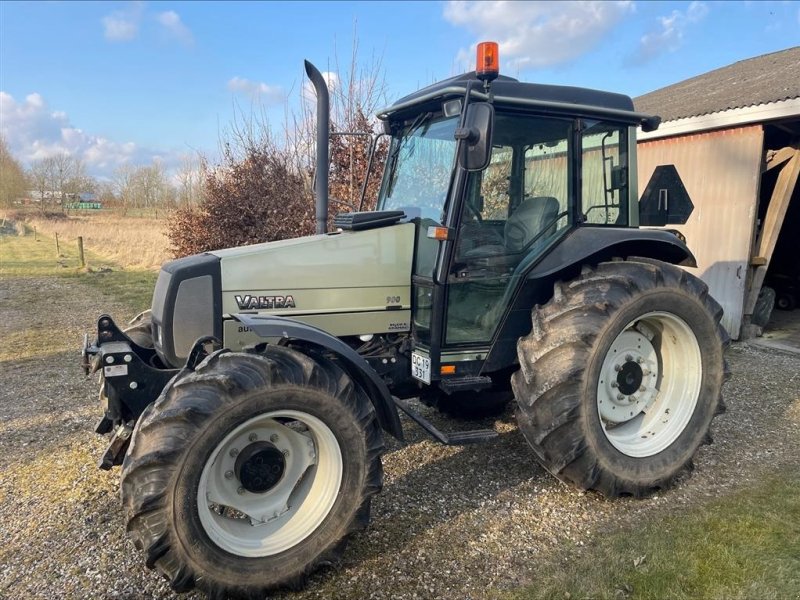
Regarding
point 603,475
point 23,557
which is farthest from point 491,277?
point 23,557

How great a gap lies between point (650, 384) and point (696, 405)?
1.01 feet

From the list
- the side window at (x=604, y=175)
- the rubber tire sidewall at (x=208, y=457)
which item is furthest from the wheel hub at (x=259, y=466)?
the side window at (x=604, y=175)

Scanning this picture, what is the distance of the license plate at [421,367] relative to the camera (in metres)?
3.39

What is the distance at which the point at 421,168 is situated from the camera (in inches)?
141

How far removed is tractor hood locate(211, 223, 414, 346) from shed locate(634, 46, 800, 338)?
6005mm

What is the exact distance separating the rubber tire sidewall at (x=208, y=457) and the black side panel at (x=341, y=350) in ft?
0.84

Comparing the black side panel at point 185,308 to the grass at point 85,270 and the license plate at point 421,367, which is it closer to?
the license plate at point 421,367

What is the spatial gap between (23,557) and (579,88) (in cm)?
411

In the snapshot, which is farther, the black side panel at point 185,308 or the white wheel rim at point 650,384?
the white wheel rim at point 650,384

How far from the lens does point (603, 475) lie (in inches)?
129

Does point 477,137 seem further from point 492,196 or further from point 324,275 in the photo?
point 324,275

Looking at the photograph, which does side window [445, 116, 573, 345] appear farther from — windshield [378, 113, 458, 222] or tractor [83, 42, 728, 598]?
windshield [378, 113, 458, 222]

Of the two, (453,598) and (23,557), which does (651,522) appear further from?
(23,557)

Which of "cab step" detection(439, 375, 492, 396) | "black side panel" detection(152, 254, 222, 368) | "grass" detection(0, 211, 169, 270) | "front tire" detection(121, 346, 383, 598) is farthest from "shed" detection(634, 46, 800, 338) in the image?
"grass" detection(0, 211, 169, 270)
